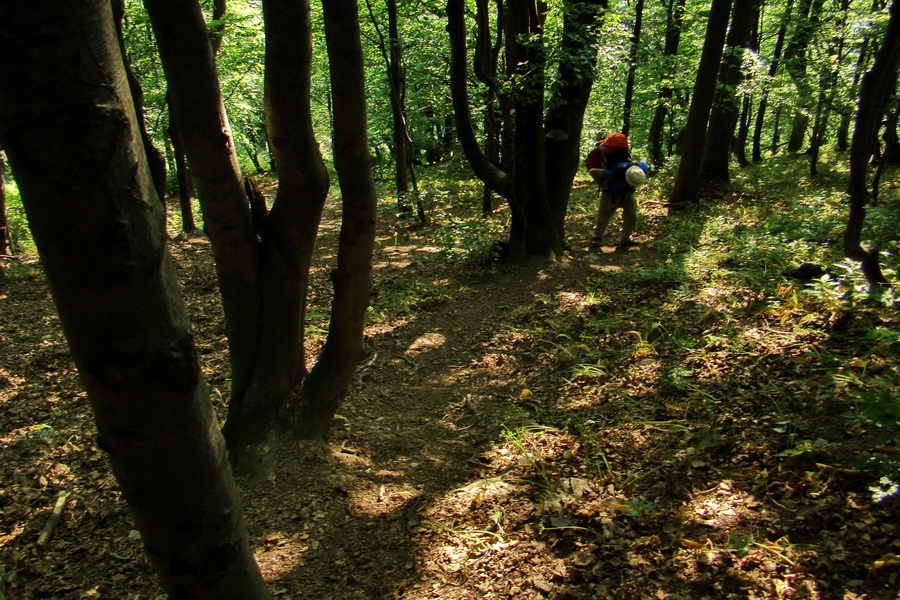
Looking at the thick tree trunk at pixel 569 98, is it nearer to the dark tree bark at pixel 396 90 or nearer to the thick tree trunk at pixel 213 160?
the dark tree bark at pixel 396 90

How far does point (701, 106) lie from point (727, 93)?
6.95 feet

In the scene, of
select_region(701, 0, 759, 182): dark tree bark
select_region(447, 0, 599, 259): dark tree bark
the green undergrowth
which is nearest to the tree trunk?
select_region(447, 0, 599, 259): dark tree bark

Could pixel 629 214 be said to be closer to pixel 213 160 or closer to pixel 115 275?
pixel 213 160

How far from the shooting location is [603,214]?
8562mm

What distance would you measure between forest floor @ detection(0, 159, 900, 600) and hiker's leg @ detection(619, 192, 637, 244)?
2.19m

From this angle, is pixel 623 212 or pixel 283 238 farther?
pixel 623 212

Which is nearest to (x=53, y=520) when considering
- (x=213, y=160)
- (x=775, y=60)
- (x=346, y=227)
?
(x=213, y=160)

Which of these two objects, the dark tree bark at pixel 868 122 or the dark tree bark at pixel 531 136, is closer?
the dark tree bark at pixel 868 122

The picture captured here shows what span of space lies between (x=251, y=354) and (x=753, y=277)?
17.1 feet

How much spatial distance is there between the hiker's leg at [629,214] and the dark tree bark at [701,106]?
3.01 metres

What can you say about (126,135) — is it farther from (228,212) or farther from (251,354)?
(251,354)

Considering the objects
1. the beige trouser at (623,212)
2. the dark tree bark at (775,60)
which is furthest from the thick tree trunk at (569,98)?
the dark tree bark at (775,60)

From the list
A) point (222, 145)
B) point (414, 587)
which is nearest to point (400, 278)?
point (222, 145)

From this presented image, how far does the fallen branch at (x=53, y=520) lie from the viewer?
10.5 feet
